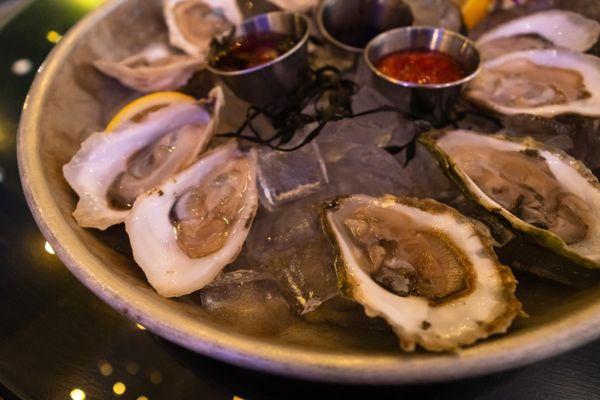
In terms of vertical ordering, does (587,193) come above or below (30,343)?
above

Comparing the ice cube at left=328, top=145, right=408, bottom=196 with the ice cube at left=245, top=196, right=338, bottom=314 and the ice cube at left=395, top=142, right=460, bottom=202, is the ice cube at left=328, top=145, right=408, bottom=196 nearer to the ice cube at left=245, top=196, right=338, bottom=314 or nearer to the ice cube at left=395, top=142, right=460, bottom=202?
the ice cube at left=395, top=142, right=460, bottom=202

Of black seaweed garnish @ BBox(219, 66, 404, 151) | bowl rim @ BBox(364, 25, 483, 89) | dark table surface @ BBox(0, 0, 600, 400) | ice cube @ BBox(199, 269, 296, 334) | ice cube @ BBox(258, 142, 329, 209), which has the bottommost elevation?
dark table surface @ BBox(0, 0, 600, 400)

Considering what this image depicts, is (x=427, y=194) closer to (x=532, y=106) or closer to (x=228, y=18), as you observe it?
(x=532, y=106)

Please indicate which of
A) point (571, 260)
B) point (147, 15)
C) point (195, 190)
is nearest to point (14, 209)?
point (195, 190)

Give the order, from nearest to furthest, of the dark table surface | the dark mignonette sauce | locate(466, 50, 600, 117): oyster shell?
the dark table surface, locate(466, 50, 600, 117): oyster shell, the dark mignonette sauce

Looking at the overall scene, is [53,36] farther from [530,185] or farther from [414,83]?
[530,185]

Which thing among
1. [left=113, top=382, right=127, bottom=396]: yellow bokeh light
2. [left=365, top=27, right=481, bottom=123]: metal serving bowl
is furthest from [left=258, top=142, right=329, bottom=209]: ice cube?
[left=113, top=382, right=127, bottom=396]: yellow bokeh light

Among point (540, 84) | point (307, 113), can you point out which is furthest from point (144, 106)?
point (540, 84)
